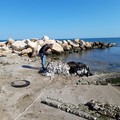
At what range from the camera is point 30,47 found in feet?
101

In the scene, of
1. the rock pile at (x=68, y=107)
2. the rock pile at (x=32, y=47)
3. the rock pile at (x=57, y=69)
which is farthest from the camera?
the rock pile at (x=32, y=47)

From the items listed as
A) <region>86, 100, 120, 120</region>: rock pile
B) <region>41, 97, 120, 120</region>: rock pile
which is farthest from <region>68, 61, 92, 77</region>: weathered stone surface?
<region>86, 100, 120, 120</region>: rock pile

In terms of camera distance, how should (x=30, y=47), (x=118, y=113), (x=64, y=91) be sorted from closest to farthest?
(x=118, y=113), (x=64, y=91), (x=30, y=47)

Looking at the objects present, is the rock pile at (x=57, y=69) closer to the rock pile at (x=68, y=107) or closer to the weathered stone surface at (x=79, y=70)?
the weathered stone surface at (x=79, y=70)

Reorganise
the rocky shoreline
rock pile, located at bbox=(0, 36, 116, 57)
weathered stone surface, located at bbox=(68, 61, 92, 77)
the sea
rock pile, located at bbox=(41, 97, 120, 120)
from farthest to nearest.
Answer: rock pile, located at bbox=(0, 36, 116, 57)
the sea
weathered stone surface, located at bbox=(68, 61, 92, 77)
the rocky shoreline
rock pile, located at bbox=(41, 97, 120, 120)

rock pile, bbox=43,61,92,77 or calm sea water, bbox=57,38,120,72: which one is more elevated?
rock pile, bbox=43,61,92,77

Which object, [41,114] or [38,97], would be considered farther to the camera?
[38,97]

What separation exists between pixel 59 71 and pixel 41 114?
6.58 meters

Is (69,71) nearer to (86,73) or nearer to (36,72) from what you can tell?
(86,73)

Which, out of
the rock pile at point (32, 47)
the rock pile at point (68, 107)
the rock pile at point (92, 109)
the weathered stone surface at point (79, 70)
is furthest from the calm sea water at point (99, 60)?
the rock pile at point (92, 109)

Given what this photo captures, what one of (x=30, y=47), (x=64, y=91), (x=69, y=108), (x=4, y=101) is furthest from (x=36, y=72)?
(x=30, y=47)

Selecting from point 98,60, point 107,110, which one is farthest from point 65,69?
point 98,60

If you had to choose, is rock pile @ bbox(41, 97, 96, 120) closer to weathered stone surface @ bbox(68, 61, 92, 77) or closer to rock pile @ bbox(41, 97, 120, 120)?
rock pile @ bbox(41, 97, 120, 120)

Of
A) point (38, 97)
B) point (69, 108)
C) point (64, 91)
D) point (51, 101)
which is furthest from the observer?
point (64, 91)
